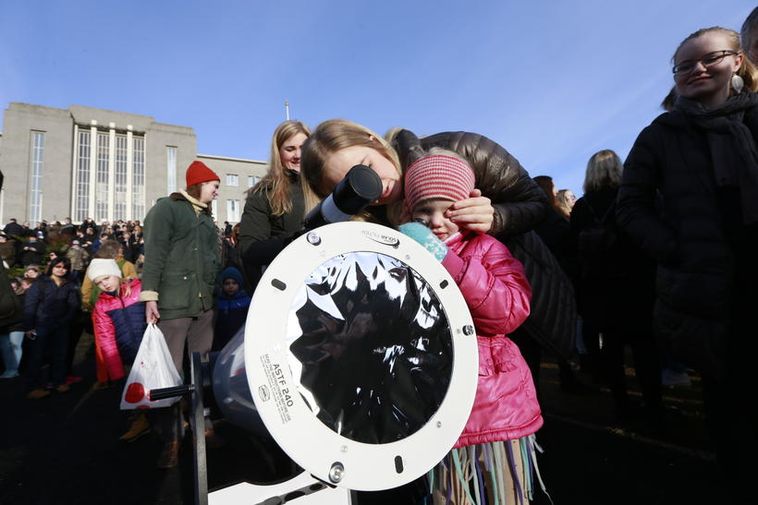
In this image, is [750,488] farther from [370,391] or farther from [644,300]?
[370,391]

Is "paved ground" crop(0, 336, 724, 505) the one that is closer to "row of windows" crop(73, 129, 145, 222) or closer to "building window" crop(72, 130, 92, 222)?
"row of windows" crop(73, 129, 145, 222)

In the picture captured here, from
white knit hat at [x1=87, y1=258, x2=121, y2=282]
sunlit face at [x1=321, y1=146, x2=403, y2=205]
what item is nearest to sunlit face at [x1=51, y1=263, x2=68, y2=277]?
white knit hat at [x1=87, y1=258, x2=121, y2=282]

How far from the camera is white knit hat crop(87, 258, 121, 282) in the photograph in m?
4.02

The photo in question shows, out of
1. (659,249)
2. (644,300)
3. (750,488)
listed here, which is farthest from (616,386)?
(659,249)

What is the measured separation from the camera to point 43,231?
14.7 metres

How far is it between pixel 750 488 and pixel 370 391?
1674 millimetres

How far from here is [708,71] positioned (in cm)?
164

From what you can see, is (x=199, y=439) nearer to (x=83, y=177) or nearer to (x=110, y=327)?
(x=110, y=327)

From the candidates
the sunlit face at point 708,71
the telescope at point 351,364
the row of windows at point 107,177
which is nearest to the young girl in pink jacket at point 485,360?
the telescope at point 351,364

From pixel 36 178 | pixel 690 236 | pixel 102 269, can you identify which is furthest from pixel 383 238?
pixel 36 178

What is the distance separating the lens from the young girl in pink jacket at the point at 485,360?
1062 mm

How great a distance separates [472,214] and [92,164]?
129 feet

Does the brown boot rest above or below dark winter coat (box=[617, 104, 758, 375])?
below

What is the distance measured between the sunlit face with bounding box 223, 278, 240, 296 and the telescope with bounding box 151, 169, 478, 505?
11.2 feet
